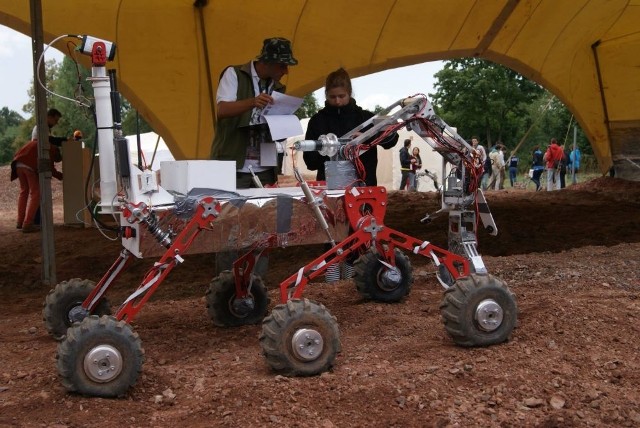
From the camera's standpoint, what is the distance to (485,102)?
39.2 metres

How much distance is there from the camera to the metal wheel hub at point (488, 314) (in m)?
3.69

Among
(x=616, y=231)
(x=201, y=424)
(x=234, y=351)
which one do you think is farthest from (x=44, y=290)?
(x=616, y=231)

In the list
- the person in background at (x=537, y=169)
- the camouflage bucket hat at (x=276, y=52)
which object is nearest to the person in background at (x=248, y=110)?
the camouflage bucket hat at (x=276, y=52)

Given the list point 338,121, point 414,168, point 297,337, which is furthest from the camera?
point 414,168

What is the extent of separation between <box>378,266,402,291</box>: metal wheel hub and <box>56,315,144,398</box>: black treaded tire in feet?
6.36

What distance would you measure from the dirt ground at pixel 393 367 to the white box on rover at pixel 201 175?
0.87 meters

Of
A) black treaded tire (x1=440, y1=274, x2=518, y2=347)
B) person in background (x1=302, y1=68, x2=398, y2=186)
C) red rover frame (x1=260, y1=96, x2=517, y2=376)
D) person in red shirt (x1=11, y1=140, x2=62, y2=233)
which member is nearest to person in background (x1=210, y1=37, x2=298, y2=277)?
person in background (x1=302, y1=68, x2=398, y2=186)

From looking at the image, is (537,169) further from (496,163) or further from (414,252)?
(414,252)

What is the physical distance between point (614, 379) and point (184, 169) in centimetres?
218

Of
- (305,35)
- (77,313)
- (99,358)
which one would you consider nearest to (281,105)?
(77,313)

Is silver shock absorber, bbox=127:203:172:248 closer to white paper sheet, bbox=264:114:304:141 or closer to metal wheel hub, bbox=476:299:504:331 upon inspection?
white paper sheet, bbox=264:114:304:141

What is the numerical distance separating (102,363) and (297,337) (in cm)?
83

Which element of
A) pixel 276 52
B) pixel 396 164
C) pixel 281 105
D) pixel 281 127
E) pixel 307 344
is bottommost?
pixel 307 344

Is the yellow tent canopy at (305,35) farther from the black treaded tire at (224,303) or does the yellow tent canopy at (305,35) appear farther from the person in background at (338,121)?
the black treaded tire at (224,303)
